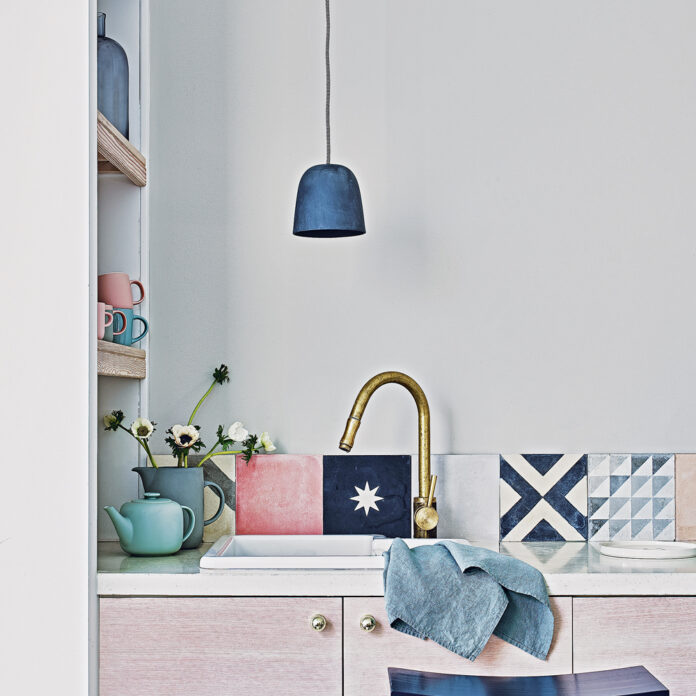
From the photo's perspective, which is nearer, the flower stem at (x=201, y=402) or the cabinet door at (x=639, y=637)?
the cabinet door at (x=639, y=637)

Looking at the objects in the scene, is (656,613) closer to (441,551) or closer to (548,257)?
(441,551)

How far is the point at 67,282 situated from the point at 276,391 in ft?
2.08

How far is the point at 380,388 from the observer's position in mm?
2064

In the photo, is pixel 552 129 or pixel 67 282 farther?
pixel 552 129

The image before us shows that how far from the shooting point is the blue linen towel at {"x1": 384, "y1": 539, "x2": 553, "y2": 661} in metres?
1.52

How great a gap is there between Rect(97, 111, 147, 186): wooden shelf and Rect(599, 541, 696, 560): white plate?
1276mm

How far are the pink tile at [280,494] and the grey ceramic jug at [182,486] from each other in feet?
0.44

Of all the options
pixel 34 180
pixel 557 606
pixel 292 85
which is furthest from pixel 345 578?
pixel 292 85

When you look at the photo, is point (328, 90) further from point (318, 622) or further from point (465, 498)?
point (318, 622)

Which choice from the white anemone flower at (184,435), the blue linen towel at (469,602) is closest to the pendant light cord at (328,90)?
the white anemone flower at (184,435)

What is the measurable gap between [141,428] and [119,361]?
0.16 m

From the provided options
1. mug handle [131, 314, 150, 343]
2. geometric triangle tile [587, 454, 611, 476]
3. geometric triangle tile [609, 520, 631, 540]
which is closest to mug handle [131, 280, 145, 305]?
mug handle [131, 314, 150, 343]

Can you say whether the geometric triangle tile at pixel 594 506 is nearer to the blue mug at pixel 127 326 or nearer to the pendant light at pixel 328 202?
→ the pendant light at pixel 328 202

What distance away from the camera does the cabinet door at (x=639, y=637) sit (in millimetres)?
1565
